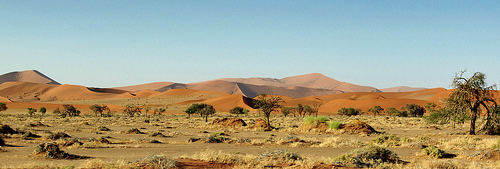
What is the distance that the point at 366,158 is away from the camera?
492 inches

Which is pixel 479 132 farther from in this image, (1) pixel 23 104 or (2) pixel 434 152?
(1) pixel 23 104

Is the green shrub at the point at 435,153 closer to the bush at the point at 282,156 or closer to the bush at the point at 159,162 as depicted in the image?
the bush at the point at 282,156

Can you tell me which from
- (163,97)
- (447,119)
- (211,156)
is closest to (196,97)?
(163,97)

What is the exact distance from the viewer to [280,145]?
67.2 feet

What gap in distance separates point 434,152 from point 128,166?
39.6ft

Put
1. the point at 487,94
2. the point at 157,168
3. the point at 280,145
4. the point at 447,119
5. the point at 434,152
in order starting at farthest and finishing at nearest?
the point at 447,119
the point at 487,94
the point at 280,145
the point at 434,152
the point at 157,168

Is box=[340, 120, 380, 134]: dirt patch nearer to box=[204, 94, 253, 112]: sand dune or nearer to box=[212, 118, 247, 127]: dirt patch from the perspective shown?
box=[212, 118, 247, 127]: dirt patch

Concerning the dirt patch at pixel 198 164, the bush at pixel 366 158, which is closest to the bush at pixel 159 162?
the dirt patch at pixel 198 164

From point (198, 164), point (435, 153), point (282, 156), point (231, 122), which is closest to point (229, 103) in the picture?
point (231, 122)

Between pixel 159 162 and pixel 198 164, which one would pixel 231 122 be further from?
pixel 159 162

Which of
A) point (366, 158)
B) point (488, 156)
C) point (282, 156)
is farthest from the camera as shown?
point (488, 156)

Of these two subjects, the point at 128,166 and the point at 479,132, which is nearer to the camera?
the point at 128,166

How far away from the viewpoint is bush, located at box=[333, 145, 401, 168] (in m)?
11.7

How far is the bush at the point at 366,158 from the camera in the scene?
1173 cm
